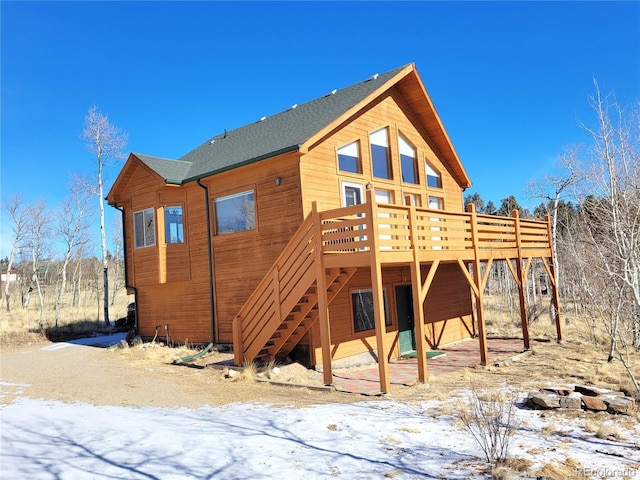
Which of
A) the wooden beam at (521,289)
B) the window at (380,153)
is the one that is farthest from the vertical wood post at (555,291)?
the window at (380,153)

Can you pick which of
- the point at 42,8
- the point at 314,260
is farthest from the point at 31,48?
the point at 314,260

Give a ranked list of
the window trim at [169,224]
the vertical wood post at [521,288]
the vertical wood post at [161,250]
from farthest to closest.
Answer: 1. the window trim at [169,224]
2. the vertical wood post at [161,250]
3. the vertical wood post at [521,288]

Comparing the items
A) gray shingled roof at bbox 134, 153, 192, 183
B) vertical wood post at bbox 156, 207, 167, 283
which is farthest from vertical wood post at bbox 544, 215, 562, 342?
vertical wood post at bbox 156, 207, 167, 283

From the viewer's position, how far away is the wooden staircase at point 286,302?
934cm

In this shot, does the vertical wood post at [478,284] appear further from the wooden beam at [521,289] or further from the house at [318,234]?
the wooden beam at [521,289]

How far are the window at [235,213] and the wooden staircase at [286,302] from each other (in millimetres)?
2215

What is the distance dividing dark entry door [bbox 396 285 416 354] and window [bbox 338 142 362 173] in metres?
3.67

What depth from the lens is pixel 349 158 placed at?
1216cm

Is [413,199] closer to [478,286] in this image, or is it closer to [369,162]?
[369,162]

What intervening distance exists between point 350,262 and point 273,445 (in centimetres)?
401

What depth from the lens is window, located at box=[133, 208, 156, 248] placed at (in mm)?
13766

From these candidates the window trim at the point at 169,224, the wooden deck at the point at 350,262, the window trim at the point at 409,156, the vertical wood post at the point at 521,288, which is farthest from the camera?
the window trim at the point at 409,156

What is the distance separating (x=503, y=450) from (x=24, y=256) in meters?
39.3

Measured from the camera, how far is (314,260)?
906 centimetres
